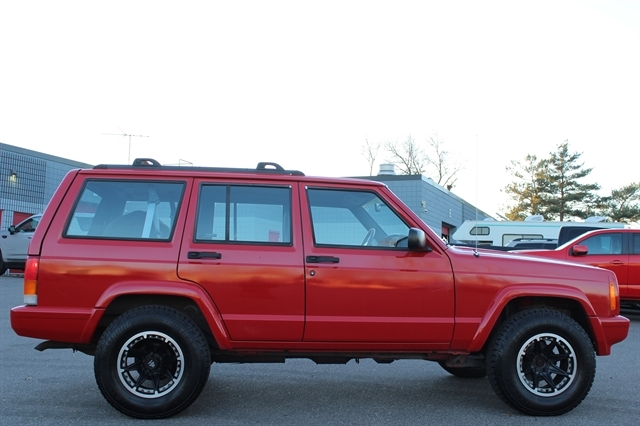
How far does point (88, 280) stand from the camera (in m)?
5.07

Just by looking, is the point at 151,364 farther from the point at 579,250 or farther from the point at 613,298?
the point at 579,250

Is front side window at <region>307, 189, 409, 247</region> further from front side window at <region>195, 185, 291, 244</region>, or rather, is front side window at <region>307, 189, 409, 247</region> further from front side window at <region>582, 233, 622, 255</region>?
front side window at <region>582, 233, 622, 255</region>

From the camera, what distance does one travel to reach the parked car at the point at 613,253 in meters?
13.0

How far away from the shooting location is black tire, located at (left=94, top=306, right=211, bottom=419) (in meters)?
4.99

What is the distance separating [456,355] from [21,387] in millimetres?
3827

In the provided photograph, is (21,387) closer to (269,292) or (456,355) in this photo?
(269,292)

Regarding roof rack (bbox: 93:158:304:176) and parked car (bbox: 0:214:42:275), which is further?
parked car (bbox: 0:214:42:275)

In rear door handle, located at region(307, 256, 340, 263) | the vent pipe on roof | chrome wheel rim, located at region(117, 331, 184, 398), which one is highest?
the vent pipe on roof

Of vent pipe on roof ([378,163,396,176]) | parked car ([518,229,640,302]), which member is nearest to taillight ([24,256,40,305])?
parked car ([518,229,640,302])

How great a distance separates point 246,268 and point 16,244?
51.0 feet

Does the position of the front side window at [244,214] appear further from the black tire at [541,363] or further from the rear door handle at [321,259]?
the black tire at [541,363]

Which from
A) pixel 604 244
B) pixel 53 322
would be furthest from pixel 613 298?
pixel 604 244

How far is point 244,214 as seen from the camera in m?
5.42

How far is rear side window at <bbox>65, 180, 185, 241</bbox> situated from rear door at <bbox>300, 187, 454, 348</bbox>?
109cm
